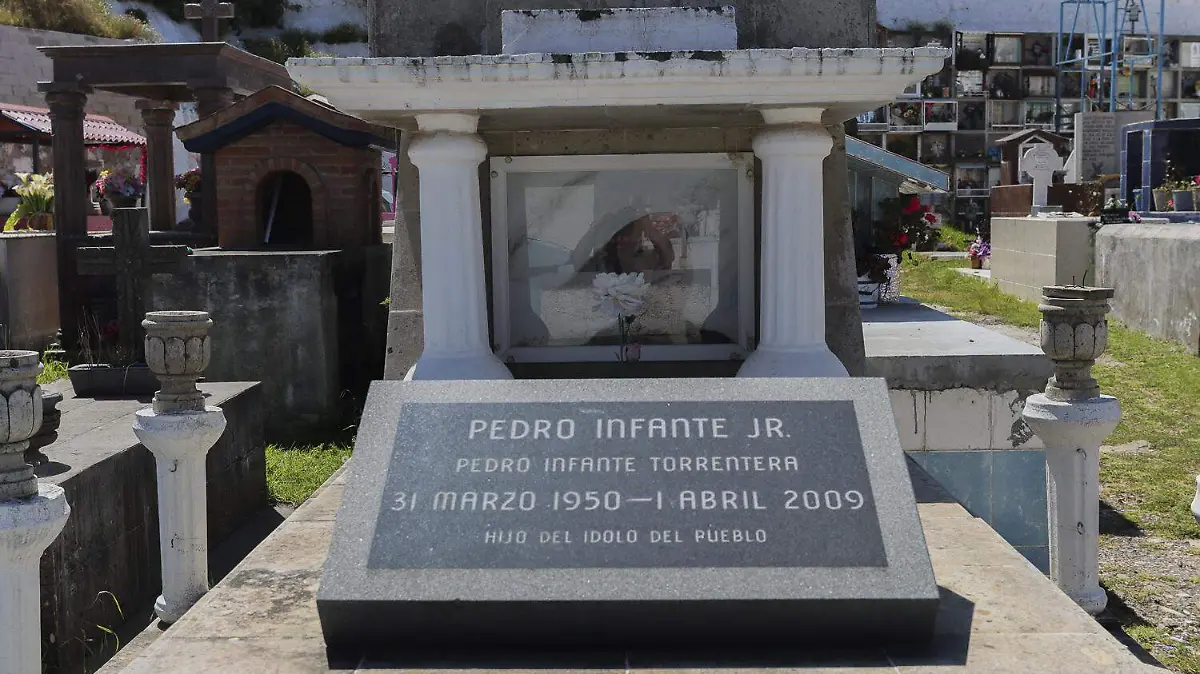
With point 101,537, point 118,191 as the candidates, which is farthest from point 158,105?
point 101,537

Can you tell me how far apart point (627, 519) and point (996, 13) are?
→ 45132mm

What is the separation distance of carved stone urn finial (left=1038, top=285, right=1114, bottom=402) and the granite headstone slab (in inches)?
35.4

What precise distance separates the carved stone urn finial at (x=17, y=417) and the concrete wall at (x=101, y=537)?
6.60 feet

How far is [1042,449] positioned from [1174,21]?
4160cm

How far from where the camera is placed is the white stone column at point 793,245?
519cm

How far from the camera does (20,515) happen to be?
3.56 m

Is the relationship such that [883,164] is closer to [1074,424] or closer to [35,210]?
[1074,424]

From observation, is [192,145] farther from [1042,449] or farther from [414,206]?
[1042,449]

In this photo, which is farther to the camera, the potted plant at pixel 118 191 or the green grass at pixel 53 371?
the potted plant at pixel 118 191

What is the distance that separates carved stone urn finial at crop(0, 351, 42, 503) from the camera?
11.6 ft

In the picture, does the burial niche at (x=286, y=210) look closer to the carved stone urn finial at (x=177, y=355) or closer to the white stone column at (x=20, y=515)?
the carved stone urn finial at (x=177, y=355)

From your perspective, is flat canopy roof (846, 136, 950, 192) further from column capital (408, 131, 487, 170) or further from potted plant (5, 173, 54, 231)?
potted plant (5, 173, 54, 231)

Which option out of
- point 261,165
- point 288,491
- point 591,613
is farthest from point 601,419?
point 261,165

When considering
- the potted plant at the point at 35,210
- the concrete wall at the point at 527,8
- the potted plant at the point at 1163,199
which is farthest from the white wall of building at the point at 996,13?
the concrete wall at the point at 527,8
